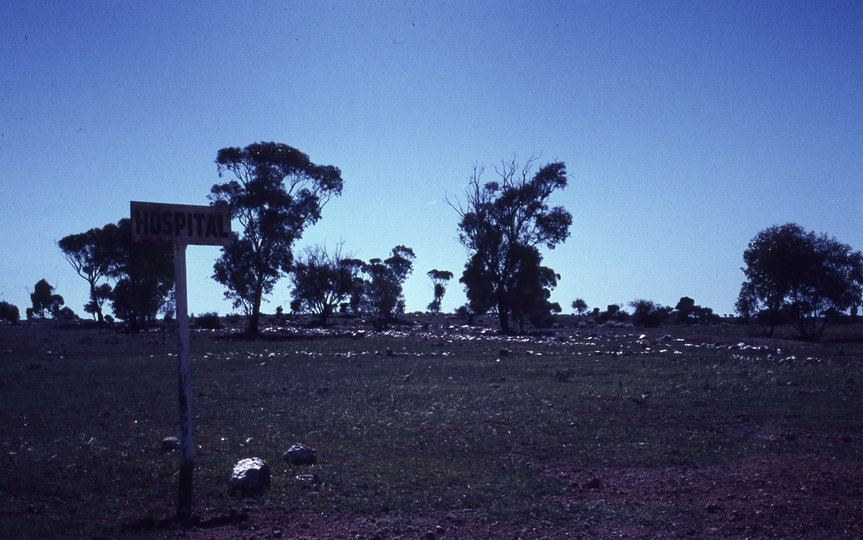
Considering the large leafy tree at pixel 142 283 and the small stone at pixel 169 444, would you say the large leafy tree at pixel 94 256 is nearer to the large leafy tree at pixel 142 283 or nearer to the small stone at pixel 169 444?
the large leafy tree at pixel 142 283

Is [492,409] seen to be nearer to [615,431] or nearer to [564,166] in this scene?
[615,431]

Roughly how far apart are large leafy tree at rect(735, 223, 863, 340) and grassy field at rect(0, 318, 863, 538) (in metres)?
23.6

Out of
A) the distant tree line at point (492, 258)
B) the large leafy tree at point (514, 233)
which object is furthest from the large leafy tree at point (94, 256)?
the large leafy tree at point (514, 233)

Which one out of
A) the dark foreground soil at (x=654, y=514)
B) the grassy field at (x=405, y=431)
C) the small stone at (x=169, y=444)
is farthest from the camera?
the small stone at (x=169, y=444)

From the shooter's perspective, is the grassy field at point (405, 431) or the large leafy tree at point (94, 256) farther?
the large leafy tree at point (94, 256)

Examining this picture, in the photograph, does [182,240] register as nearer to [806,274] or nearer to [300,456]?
[300,456]

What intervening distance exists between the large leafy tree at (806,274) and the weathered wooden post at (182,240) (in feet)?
143

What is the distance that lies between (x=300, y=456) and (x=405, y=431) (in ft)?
8.07

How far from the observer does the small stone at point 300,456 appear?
8594 mm

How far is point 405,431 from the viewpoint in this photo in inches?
422

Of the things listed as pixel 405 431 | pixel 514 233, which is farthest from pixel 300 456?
pixel 514 233

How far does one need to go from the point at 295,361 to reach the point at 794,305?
33319mm

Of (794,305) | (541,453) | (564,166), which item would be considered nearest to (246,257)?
(564,166)

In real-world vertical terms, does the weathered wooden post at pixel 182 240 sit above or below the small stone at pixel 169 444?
above
